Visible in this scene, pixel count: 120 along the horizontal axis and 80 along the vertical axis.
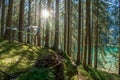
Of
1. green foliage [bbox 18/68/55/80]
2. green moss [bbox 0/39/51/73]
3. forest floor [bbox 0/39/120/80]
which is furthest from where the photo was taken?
green moss [bbox 0/39/51/73]

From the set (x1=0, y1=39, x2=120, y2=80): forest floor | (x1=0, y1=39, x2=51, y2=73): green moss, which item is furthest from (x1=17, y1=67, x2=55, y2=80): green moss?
(x1=0, y1=39, x2=51, y2=73): green moss

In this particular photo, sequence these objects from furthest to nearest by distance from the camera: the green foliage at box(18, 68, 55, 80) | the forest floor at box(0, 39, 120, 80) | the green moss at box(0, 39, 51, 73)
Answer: the green moss at box(0, 39, 51, 73) < the forest floor at box(0, 39, 120, 80) < the green foliage at box(18, 68, 55, 80)

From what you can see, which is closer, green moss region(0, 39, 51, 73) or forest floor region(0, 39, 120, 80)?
forest floor region(0, 39, 120, 80)

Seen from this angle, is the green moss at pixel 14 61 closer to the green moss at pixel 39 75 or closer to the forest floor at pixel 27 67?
the forest floor at pixel 27 67

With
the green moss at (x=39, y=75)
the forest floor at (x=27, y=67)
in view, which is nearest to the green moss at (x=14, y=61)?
the forest floor at (x=27, y=67)

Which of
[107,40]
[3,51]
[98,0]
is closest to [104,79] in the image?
[3,51]

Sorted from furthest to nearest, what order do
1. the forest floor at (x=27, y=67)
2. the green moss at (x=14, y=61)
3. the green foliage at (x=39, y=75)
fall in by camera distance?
the green moss at (x=14, y=61) < the forest floor at (x=27, y=67) < the green foliage at (x=39, y=75)

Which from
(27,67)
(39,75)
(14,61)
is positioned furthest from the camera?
(14,61)

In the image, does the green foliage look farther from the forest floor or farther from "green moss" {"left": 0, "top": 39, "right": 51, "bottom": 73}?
"green moss" {"left": 0, "top": 39, "right": 51, "bottom": 73}

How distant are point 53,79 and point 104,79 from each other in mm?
9596

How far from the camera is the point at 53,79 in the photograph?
8.65 meters

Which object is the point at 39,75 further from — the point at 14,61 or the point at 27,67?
the point at 14,61

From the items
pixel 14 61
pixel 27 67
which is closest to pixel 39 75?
pixel 27 67

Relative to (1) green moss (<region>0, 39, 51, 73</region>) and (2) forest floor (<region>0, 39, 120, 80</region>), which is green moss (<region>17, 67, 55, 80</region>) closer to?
(2) forest floor (<region>0, 39, 120, 80</region>)
